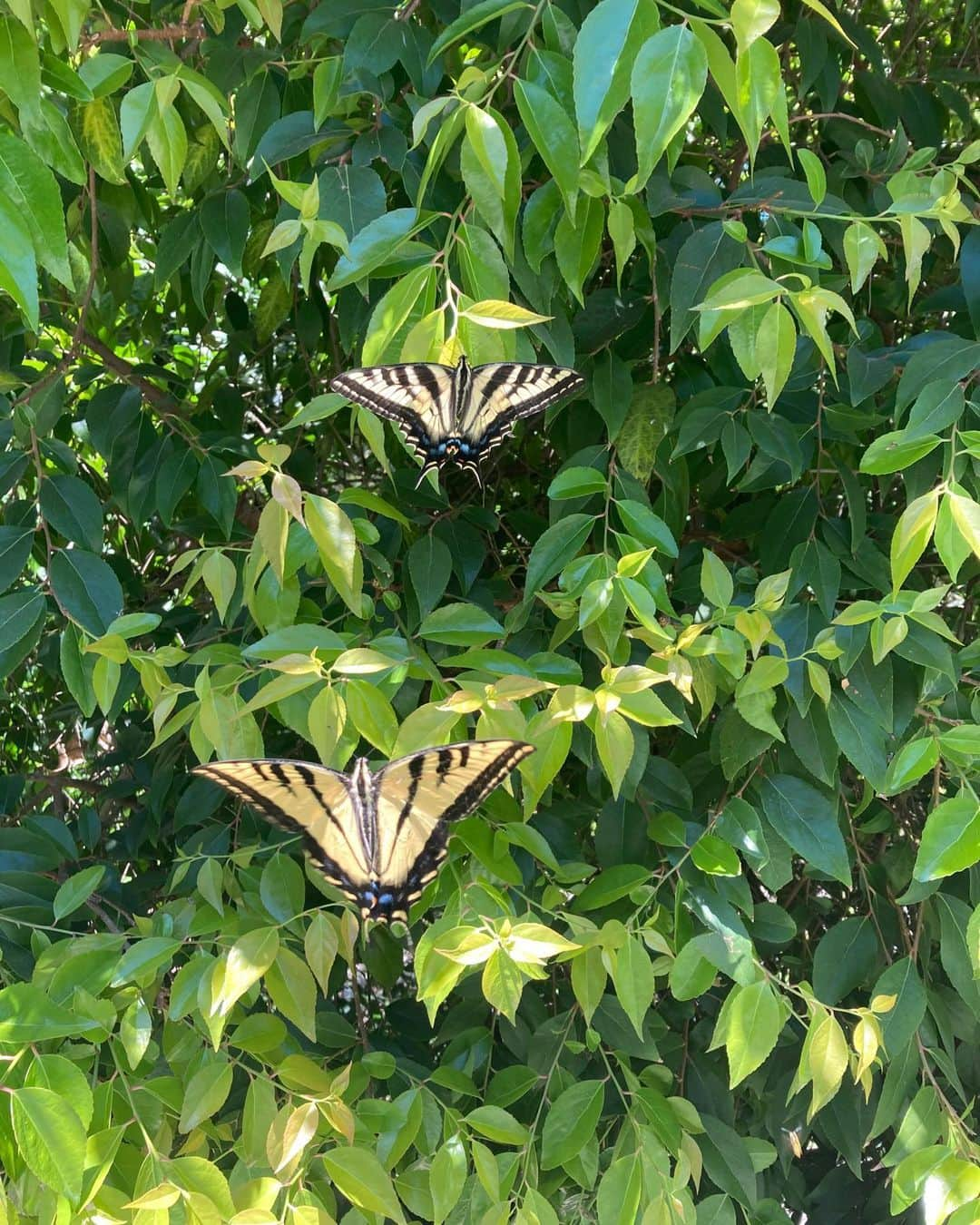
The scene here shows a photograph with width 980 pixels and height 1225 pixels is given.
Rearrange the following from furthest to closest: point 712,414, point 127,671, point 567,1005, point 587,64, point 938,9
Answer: point 938,9 → point 567,1005 → point 127,671 → point 712,414 → point 587,64

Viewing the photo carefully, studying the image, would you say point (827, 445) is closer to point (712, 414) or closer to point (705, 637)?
point (712, 414)

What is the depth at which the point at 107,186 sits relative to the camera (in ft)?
5.13

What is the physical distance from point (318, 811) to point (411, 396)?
1.28 feet

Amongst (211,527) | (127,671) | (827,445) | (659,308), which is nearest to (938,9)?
(827,445)

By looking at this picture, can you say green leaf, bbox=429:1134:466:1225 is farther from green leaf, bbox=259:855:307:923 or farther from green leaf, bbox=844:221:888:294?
green leaf, bbox=844:221:888:294

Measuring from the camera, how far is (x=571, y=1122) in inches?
47.6

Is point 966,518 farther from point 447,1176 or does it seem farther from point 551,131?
point 447,1176

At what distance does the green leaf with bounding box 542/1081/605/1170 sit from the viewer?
3.92 feet

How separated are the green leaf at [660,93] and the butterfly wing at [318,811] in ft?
1.84

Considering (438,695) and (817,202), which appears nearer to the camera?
(817,202)

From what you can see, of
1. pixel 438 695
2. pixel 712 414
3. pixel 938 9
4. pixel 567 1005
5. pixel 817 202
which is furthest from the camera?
pixel 938 9

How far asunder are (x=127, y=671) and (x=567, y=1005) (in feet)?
2.39

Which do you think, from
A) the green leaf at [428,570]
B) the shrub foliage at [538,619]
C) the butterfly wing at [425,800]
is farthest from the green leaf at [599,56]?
the green leaf at [428,570]

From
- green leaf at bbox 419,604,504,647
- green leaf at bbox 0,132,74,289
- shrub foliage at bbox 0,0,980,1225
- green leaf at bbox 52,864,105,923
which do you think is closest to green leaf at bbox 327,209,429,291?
shrub foliage at bbox 0,0,980,1225
